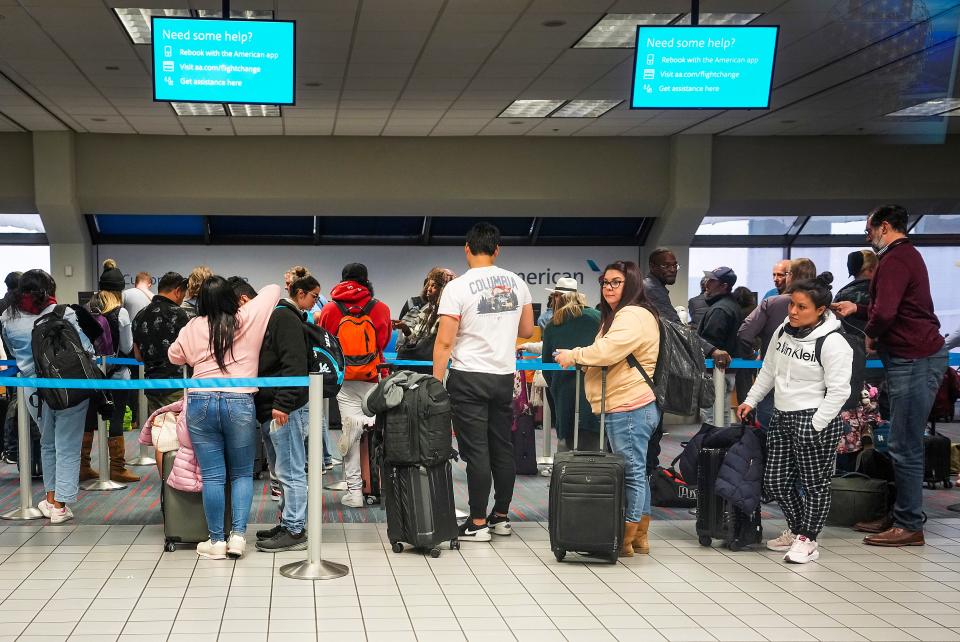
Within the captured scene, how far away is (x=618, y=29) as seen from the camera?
8.08 m

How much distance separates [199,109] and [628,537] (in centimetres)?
825

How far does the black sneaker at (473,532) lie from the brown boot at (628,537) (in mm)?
750

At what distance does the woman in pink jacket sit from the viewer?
15.2 feet

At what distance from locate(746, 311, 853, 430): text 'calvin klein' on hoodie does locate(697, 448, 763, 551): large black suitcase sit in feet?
1.54

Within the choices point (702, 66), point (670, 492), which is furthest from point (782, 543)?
point (702, 66)

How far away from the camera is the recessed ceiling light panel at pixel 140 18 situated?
24.7 ft

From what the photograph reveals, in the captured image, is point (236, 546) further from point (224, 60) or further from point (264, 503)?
point (224, 60)

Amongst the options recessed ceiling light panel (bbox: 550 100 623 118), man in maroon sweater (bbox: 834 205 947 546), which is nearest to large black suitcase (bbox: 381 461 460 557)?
man in maroon sweater (bbox: 834 205 947 546)

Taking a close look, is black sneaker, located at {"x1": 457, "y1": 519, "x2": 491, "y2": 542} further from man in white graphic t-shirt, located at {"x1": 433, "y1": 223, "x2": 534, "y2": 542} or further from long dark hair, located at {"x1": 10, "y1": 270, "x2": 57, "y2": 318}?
long dark hair, located at {"x1": 10, "y1": 270, "x2": 57, "y2": 318}

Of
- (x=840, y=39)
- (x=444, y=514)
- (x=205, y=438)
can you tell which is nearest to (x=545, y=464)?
(x=444, y=514)

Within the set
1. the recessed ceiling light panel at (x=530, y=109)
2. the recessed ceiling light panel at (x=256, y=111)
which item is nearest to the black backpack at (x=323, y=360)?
the recessed ceiling light panel at (x=530, y=109)

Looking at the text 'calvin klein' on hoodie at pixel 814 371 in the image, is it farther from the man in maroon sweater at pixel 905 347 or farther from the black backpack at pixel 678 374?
the man in maroon sweater at pixel 905 347

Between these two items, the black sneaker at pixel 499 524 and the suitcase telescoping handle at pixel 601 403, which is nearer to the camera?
the suitcase telescoping handle at pixel 601 403

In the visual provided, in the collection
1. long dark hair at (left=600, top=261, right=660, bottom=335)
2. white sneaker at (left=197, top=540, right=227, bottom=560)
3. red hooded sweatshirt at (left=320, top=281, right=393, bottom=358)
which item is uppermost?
long dark hair at (left=600, top=261, right=660, bottom=335)
